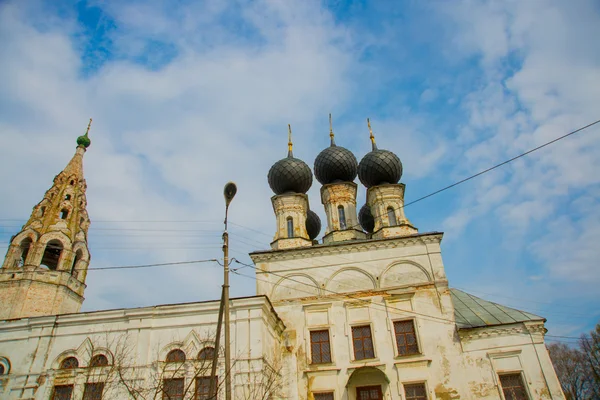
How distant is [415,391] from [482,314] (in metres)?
4.56

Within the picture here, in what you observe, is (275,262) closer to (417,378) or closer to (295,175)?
(295,175)

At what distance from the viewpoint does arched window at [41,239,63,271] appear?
75.1ft

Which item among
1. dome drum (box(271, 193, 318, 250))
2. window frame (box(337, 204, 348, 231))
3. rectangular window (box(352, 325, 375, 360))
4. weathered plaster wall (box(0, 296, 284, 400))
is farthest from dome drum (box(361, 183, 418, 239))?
weathered plaster wall (box(0, 296, 284, 400))

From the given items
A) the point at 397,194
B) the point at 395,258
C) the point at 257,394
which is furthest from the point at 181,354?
the point at 397,194

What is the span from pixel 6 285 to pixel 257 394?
49.6 feet

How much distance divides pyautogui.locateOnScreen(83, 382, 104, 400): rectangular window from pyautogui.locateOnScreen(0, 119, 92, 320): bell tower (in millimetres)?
8004

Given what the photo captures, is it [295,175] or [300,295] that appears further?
[295,175]

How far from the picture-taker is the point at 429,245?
62.0 feet

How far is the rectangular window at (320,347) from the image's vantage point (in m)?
17.1

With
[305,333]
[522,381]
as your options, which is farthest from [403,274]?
[522,381]

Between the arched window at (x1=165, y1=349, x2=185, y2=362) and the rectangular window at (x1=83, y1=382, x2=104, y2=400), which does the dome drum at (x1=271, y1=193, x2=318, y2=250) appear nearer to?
the arched window at (x1=165, y1=349, x2=185, y2=362)

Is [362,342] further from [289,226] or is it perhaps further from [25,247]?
[25,247]

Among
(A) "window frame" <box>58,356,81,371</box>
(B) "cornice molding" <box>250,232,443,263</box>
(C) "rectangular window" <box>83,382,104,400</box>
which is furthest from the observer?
(B) "cornice molding" <box>250,232,443,263</box>

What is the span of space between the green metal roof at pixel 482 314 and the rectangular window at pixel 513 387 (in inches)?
75.8
